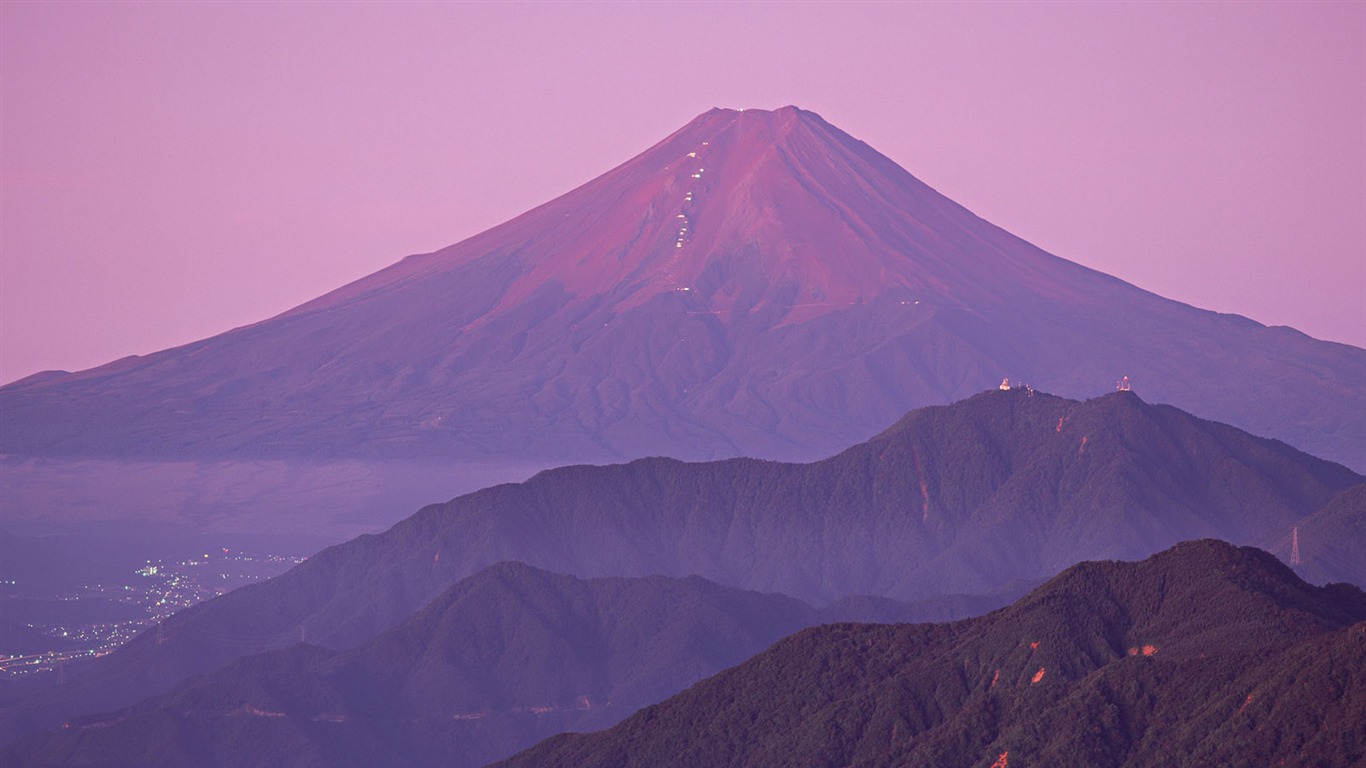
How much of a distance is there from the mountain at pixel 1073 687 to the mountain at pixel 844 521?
7100 centimetres

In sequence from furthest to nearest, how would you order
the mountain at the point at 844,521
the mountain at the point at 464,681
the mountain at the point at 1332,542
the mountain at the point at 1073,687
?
the mountain at the point at 844,521
the mountain at the point at 1332,542
the mountain at the point at 464,681
the mountain at the point at 1073,687

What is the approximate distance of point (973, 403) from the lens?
17362 centimetres

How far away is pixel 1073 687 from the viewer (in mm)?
71312

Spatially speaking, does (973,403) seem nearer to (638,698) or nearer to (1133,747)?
(638,698)

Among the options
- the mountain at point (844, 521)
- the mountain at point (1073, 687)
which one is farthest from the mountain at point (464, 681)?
the mountain at point (1073, 687)

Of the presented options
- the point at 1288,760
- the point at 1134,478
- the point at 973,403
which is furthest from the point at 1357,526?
the point at 1288,760

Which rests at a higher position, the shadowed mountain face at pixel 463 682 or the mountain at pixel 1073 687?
the mountain at pixel 1073 687

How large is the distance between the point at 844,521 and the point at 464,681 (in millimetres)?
45620

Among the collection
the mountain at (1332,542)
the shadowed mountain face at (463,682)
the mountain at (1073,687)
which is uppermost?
the mountain at (1073,687)

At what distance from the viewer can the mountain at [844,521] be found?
157 metres

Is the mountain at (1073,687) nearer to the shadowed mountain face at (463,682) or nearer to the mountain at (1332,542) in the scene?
the shadowed mountain face at (463,682)

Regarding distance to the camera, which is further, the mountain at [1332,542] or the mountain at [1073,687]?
the mountain at [1332,542]

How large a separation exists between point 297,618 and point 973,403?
50.1m

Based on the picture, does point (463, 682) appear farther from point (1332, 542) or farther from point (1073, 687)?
point (1073, 687)
